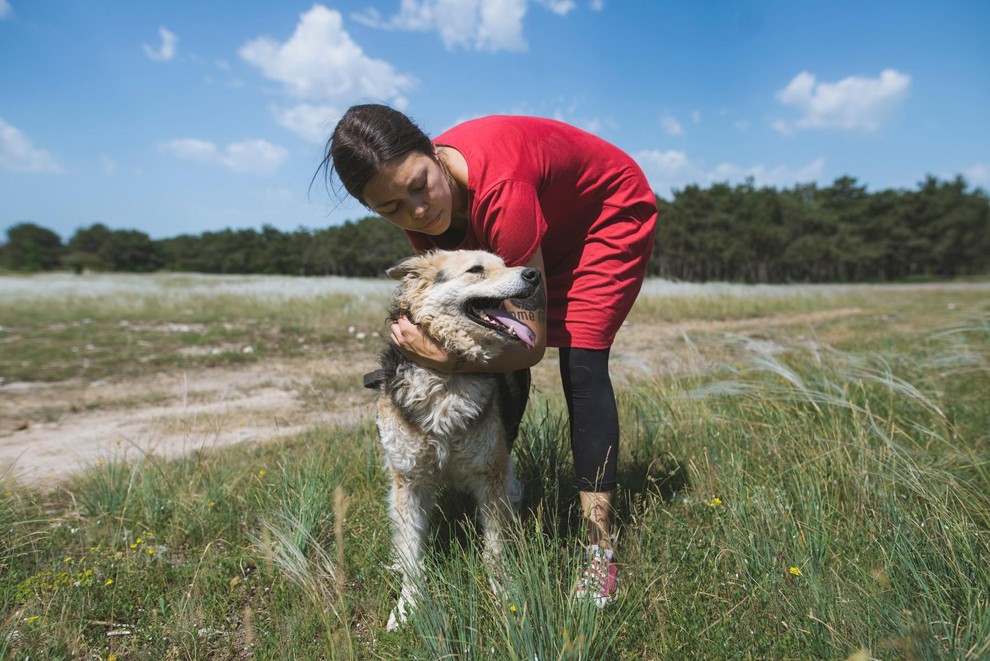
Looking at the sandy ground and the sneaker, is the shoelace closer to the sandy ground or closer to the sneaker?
the sneaker

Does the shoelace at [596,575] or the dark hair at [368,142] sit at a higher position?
the dark hair at [368,142]

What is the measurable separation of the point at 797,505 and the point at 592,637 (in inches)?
59.3

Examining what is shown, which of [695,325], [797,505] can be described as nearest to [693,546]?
[797,505]

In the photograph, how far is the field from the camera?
1.93 meters

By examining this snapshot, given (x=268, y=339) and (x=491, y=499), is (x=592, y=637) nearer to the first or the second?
(x=491, y=499)

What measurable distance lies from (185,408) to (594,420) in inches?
124

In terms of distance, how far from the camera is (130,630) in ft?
7.90

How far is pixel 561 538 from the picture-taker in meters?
2.78

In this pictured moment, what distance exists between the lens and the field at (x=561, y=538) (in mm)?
1933

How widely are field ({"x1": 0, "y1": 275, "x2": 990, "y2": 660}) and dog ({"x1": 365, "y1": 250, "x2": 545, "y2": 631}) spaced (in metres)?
0.21

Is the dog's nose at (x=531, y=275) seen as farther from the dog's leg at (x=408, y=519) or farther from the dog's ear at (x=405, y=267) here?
the dog's leg at (x=408, y=519)

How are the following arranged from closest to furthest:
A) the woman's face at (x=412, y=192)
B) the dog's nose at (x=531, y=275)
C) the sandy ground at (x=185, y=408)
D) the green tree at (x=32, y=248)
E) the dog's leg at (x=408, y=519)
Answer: the dog's nose at (x=531, y=275), the woman's face at (x=412, y=192), the dog's leg at (x=408, y=519), the sandy ground at (x=185, y=408), the green tree at (x=32, y=248)

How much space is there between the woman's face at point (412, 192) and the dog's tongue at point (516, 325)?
510 mm

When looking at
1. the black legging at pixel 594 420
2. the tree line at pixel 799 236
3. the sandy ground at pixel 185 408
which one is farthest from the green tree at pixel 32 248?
the black legging at pixel 594 420
